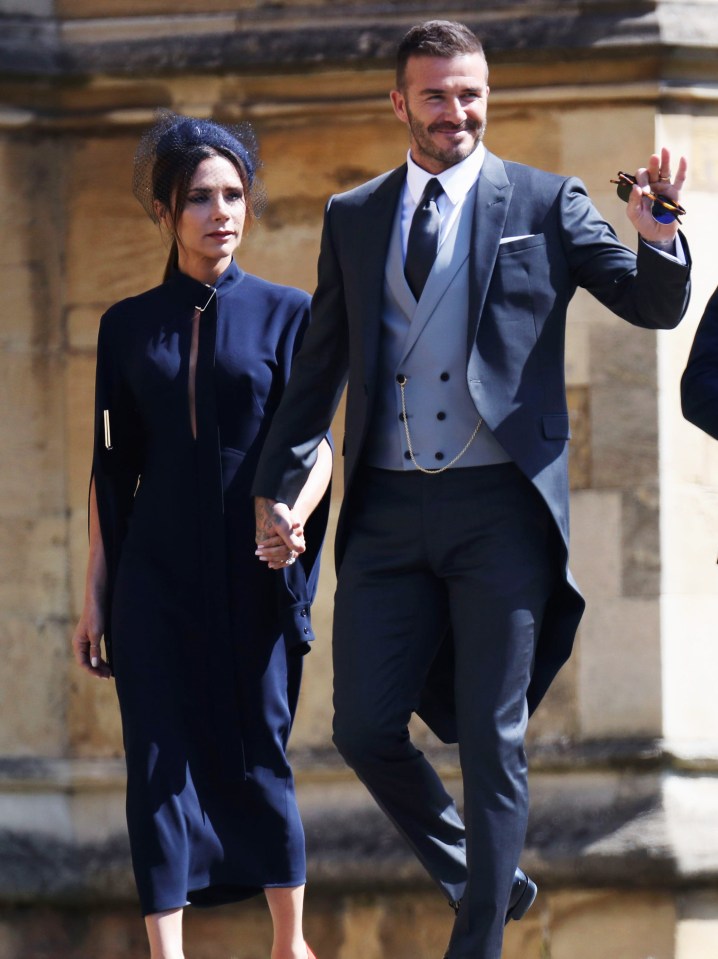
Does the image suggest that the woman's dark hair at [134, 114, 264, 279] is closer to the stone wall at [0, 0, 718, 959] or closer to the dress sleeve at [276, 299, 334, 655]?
the dress sleeve at [276, 299, 334, 655]

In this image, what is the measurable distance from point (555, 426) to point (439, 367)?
0.92 ft

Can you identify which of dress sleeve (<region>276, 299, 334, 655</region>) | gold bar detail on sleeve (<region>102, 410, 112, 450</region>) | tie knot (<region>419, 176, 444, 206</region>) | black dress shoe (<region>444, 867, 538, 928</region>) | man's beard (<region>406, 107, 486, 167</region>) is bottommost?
black dress shoe (<region>444, 867, 538, 928</region>)

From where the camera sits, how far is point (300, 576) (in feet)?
16.6

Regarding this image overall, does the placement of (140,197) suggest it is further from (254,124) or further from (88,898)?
(88,898)

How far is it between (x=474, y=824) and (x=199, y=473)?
3.81 feet

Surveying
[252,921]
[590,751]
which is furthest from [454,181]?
[252,921]

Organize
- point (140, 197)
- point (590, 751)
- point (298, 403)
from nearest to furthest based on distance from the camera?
point (298, 403)
point (140, 197)
point (590, 751)

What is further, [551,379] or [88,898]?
[88,898]

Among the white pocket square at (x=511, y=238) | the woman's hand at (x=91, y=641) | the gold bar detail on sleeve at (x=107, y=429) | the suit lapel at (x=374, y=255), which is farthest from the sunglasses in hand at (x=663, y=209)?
the woman's hand at (x=91, y=641)

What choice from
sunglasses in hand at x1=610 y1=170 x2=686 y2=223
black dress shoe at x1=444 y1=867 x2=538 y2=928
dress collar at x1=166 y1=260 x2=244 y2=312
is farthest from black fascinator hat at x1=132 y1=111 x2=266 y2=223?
black dress shoe at x1=444 y1=867 x2=538 y2=928

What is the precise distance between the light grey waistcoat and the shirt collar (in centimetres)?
7

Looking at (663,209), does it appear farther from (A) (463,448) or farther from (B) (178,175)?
(B) (178,175)

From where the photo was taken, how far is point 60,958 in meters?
6.23

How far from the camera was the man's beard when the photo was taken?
448 cm
